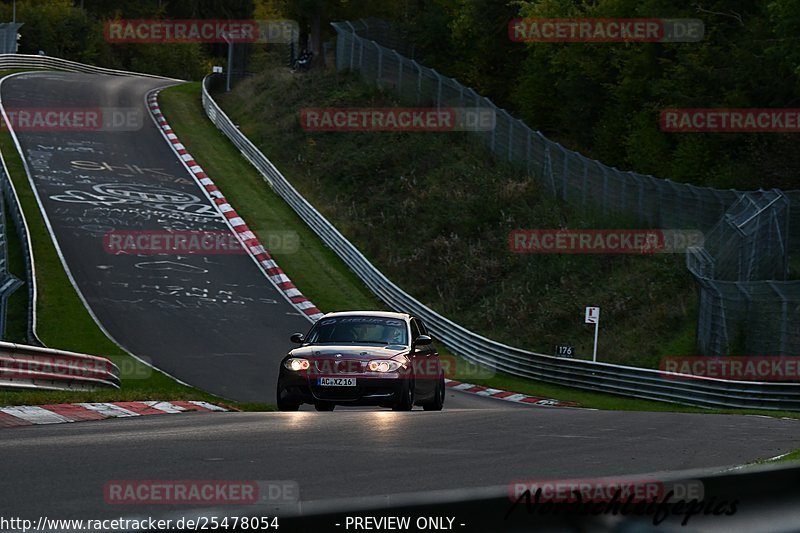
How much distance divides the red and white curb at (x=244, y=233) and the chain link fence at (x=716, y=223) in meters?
9.23

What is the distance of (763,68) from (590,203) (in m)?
8.86

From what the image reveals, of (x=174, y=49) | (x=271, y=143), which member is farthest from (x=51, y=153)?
(x=174, y=49)

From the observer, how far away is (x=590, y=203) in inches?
1454

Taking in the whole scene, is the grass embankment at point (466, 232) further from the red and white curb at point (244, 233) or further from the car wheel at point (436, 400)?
the car wheel at point (436, 400)

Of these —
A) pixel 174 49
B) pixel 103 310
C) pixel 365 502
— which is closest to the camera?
pixel 365 502

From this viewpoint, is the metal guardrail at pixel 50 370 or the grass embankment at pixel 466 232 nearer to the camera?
the metal guardrail at pixel 50 370

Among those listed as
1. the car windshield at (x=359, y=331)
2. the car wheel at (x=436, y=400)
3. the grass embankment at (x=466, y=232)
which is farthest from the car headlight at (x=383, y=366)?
the grass embankment at (x=466, y=232)

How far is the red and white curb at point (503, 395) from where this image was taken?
25016 millimetres

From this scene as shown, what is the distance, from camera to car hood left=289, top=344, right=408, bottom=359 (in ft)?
48.7

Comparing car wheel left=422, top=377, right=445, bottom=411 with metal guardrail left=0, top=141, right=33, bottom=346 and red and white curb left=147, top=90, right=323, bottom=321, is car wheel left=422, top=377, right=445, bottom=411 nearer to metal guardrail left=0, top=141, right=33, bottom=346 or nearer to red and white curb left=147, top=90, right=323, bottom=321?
red and white curb left=147, top=90, right=323, bottom=321

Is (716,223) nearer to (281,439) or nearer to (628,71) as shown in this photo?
(628,71)

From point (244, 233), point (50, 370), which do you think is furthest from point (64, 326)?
point (244, 233)

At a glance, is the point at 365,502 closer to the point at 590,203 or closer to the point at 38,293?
the point at 38,293

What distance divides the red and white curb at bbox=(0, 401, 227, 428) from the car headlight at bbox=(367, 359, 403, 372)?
216cm
